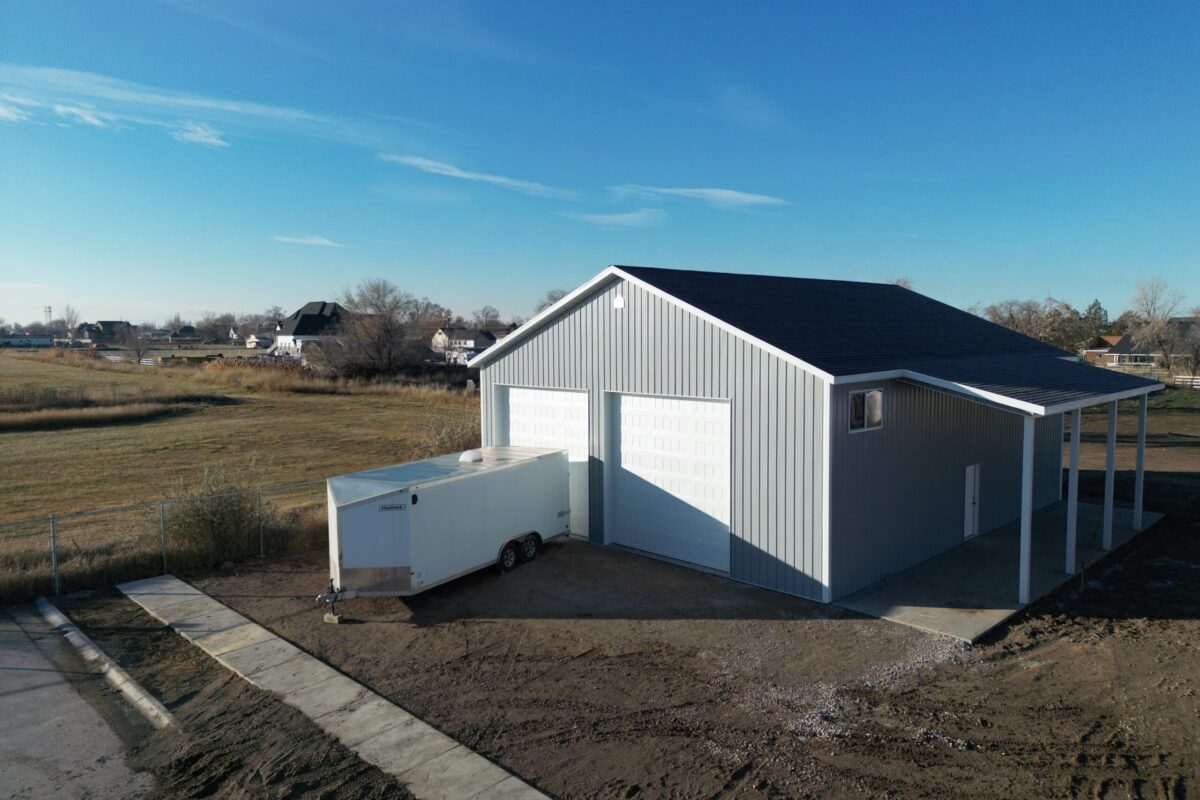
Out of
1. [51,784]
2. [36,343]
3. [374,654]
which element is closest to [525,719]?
[374,654]

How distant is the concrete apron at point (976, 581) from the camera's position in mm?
9977

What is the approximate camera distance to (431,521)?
1048 cm

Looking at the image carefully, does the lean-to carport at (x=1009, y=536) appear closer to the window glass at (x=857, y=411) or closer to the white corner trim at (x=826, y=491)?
the white corner trim at (x=826, y=491)

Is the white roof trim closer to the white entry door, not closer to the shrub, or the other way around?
the shrub

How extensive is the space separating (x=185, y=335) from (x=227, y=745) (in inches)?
6793

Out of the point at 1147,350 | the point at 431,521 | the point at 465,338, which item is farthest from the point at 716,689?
the point at 465,338

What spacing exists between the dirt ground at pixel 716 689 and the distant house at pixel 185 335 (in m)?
153

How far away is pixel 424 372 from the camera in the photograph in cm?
5231

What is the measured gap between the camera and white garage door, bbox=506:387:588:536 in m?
14.0

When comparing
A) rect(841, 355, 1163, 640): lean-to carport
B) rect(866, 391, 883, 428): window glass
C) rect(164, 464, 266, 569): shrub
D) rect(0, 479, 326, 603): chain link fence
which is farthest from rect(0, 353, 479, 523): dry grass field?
rect(841, 355, 1163, 640): lean-to carport

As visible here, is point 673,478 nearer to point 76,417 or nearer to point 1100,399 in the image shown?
point 1100,399

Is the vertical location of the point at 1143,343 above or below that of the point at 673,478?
above

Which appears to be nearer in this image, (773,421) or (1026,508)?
(1026,508)

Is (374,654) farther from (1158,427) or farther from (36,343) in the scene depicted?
(36,343)
